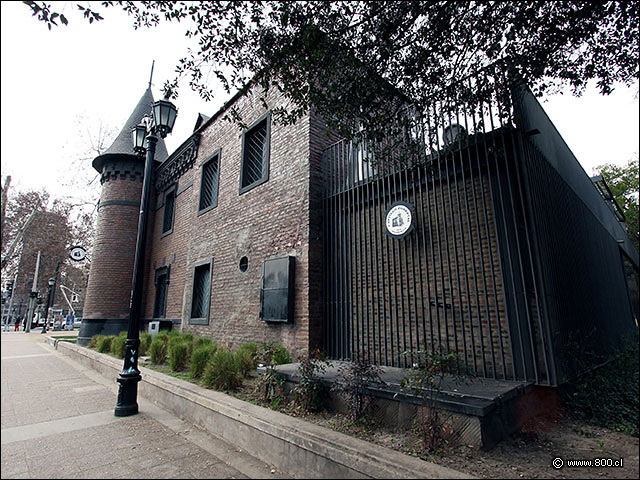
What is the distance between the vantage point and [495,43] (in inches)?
167

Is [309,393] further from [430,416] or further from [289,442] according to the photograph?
[430,416]

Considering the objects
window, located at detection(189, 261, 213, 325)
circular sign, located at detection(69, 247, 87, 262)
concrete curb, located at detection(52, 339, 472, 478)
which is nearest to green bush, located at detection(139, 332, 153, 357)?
window, located at detection(189, 261, 213, 325)

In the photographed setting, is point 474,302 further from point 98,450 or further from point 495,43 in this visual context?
point 98,450

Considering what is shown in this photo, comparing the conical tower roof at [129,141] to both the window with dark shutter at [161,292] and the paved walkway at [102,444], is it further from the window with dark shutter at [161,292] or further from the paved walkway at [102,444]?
the paved walkway at [102,444]

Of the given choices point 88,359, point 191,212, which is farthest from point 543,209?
point 88,359

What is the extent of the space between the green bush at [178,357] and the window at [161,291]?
20.0ft

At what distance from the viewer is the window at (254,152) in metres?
8.35

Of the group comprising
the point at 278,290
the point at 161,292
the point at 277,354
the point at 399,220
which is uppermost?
the point at 399,220

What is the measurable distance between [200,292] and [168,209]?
5838 mm

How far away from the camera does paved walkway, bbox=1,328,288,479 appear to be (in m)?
3.19

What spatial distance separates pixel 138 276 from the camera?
18.3ft

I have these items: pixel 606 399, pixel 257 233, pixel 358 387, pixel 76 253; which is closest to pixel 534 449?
pixel 358 387

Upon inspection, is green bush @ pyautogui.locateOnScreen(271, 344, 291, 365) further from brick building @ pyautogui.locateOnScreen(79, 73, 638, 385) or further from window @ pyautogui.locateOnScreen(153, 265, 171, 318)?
window @ pyautogui.locateOnScreen(153, 265, 171, 318)

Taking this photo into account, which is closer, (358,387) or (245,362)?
(358,387)
